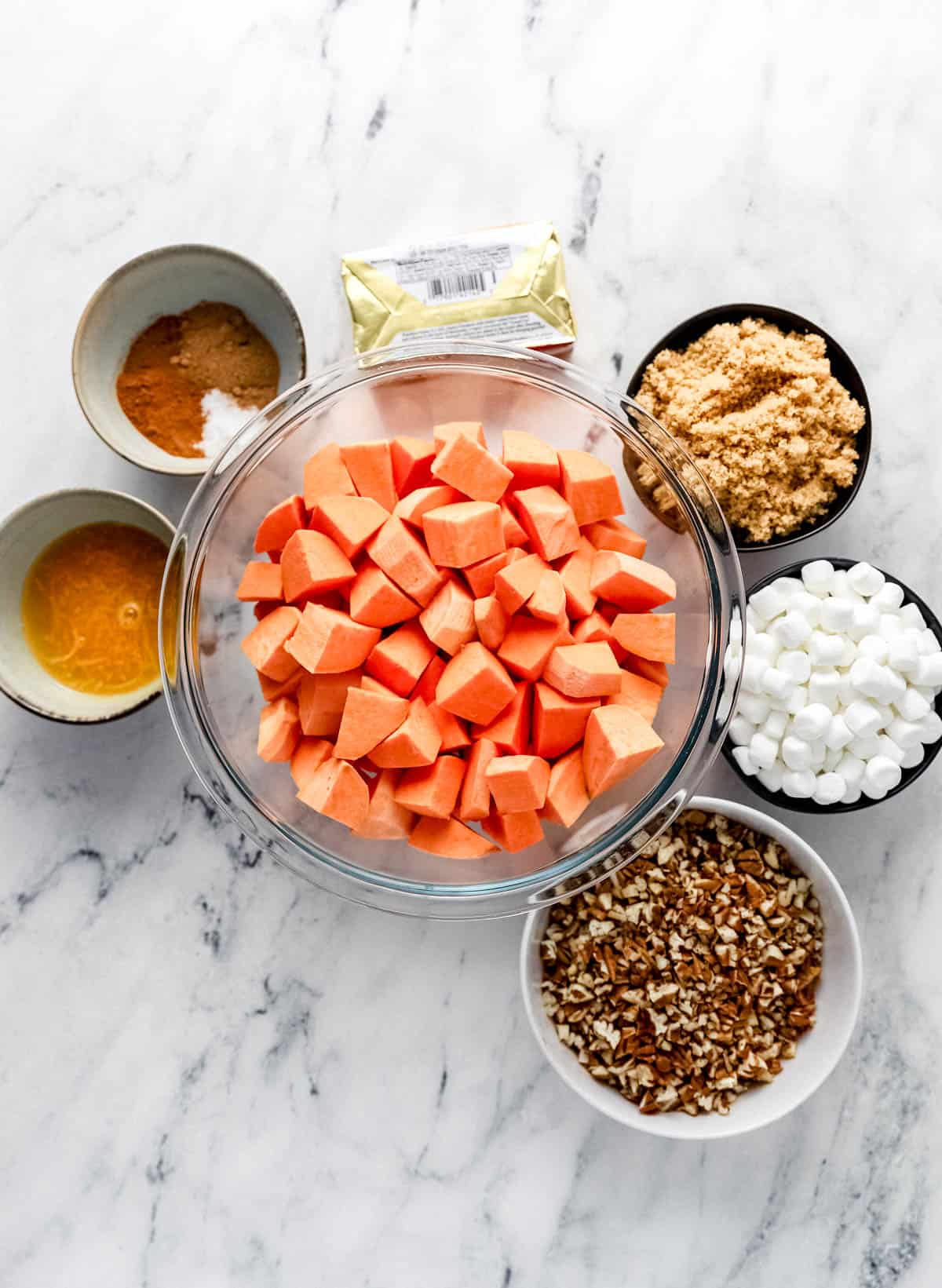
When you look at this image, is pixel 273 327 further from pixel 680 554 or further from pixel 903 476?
pixel 903 476

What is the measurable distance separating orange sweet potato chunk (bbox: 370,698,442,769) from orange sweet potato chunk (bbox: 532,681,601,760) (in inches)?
4.8

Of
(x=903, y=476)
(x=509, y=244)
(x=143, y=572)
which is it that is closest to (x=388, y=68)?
(x=509, y=244)

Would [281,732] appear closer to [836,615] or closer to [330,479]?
[330,479]

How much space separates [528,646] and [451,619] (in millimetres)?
97

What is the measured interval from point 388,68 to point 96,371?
0.66 meters

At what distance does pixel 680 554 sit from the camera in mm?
1354

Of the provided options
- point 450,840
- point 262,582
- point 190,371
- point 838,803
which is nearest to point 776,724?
point 838,803

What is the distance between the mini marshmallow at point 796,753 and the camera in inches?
52.8

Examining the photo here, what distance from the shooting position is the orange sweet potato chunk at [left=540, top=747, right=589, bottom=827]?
1153 mm

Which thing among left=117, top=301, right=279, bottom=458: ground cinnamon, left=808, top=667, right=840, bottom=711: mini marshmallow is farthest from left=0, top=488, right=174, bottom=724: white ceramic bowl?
left=808, top=667, right=840, bottom=711: mini marshmallow

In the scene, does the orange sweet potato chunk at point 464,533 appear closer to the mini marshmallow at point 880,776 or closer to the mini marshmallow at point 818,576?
the mini marshmallow at point 818,576

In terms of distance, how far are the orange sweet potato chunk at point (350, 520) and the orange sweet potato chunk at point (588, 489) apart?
0.23 m

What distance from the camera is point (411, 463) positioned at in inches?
46.7

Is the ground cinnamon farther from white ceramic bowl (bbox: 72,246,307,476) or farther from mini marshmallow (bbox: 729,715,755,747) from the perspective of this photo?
mini marshmallow (bbox: 729,715,755,747)
